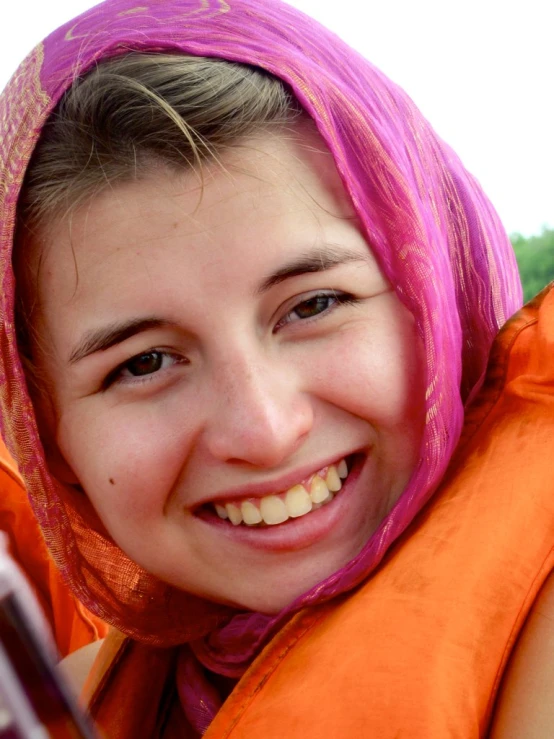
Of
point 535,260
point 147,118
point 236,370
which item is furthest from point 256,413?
point 535,260

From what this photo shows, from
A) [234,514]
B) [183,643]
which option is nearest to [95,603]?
[183,643]

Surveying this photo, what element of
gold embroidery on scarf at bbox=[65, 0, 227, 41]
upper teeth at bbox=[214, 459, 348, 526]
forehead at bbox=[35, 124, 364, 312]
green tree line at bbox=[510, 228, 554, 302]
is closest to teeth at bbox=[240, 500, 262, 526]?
upper teeth at bbox=[214, 459, 348, 526]

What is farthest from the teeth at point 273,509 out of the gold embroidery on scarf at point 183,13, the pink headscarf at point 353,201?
the gold embroidery on scarf at point 183,13

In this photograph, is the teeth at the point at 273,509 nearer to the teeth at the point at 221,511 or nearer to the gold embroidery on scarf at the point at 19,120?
the teeth at the point at 221,511

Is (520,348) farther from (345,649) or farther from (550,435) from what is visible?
(345,649)

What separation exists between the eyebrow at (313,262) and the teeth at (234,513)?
30cm

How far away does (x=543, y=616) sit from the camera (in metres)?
0.99

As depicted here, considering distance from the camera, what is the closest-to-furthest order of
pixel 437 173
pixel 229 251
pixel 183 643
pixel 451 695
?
pixel 451 695 < pixel 229 251 < pixel 437 173 < pixel 183 643

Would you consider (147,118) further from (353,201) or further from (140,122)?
(353,201)

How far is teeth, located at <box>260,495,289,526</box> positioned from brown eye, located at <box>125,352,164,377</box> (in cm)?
23

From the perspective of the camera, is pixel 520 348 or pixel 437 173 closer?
pixel 520 348

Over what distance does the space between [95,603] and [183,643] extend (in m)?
0.17

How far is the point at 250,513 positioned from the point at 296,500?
7 centimetres

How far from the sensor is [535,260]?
480 cm
